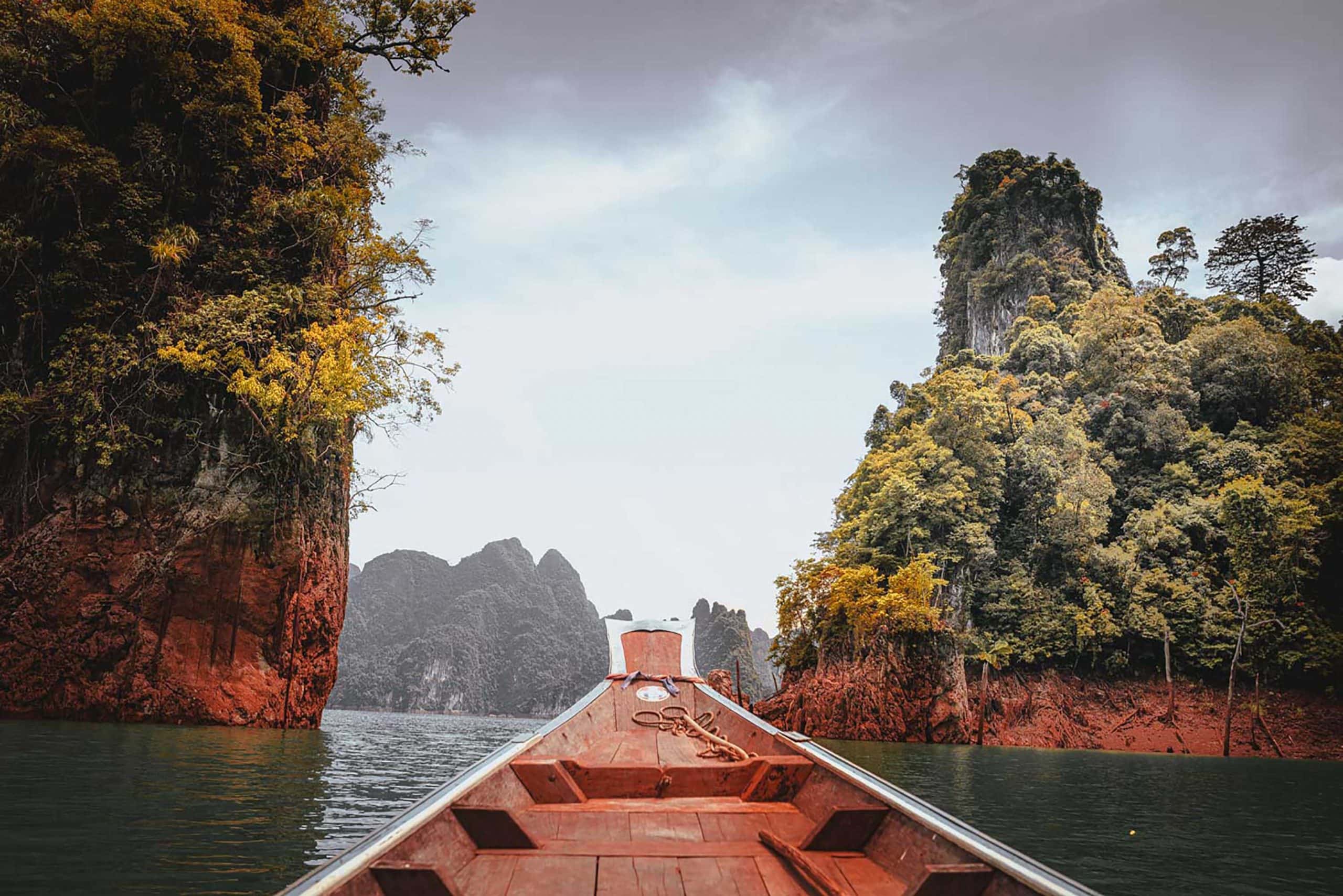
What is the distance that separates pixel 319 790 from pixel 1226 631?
3043 centimetres

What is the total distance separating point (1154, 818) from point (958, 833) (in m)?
8.10

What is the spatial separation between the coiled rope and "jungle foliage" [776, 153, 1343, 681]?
21612 millimetres

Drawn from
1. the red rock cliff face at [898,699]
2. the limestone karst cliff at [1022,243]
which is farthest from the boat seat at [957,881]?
the limestone karst cliff at [1022,243]

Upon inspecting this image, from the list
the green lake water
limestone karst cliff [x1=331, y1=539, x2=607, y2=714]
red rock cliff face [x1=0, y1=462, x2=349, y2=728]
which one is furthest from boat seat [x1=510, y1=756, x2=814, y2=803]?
limestone karst cliff [x1=331, y1=539, x2=607, y2=714]

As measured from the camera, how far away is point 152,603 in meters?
14.2

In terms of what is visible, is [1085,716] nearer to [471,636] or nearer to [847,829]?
[847,829]

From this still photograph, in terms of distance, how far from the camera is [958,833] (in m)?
2.62

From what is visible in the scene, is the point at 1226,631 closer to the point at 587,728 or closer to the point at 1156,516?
the point at 1156,516

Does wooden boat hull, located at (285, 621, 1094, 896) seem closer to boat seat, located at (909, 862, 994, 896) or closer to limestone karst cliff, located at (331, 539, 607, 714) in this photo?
boat seat, located at (909, 862, 994, 896)

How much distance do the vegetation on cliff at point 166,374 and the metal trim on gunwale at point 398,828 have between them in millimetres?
13423

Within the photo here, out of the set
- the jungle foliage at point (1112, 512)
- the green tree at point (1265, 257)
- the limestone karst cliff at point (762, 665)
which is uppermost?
the green tree at point (1265, 257)

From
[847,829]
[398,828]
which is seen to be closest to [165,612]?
[398,828]

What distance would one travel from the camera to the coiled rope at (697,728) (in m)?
4.99

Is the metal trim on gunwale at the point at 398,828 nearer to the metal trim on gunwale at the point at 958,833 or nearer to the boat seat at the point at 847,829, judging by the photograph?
the boat seat at the point at 847,829
